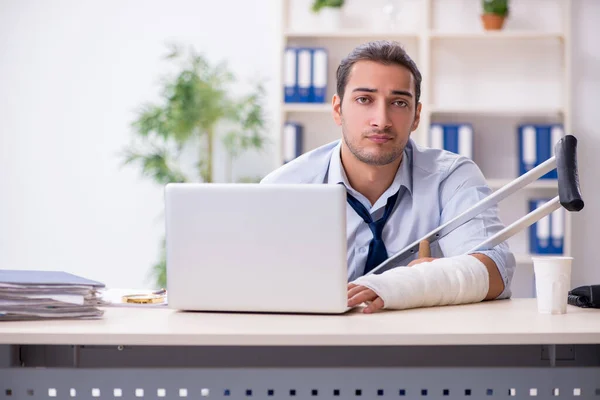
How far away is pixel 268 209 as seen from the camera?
4.83 ft

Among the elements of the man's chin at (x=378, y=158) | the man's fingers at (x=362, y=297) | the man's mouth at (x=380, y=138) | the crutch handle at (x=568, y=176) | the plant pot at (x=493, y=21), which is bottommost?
the man's fingers at (x=362, y=297)

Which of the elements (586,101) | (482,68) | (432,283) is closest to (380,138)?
(432,283)

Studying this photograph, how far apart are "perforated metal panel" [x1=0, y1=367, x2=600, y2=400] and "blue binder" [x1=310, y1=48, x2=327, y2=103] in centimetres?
282

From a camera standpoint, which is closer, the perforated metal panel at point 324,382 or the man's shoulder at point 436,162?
the perforated metal panel at point 324,382

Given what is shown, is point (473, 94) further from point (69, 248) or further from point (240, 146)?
point (69, 248)

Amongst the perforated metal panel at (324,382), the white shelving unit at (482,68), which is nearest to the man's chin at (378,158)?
the perforated metal panel at (324,382)

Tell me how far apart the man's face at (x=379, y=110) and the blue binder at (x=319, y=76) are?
189cm

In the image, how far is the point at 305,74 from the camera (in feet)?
13.4

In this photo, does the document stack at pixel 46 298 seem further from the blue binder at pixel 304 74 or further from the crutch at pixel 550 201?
the blue binder at pixel 304 74

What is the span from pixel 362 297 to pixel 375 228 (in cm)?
60

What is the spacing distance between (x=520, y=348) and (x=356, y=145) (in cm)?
86

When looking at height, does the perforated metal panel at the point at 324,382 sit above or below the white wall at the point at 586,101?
below

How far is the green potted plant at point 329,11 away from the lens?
4.12 meters

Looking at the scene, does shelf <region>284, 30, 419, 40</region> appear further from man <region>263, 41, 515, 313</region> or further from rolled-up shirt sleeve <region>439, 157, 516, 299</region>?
rolled-up shirt sleeve <region>439, 157, 516, 299</region>
